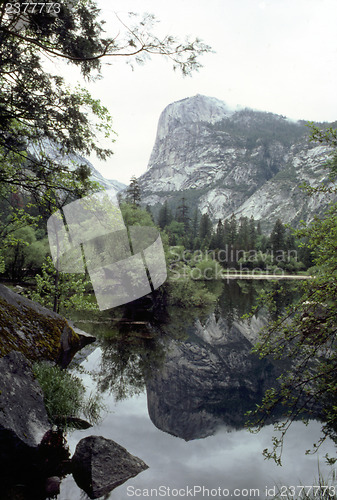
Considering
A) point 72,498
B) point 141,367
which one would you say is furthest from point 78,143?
point 141,367

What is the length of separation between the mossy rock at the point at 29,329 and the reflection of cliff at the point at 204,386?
3.55 m

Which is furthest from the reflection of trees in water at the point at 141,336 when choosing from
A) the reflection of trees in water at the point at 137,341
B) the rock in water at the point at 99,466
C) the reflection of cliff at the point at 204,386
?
the rock in water at the point at 99,466

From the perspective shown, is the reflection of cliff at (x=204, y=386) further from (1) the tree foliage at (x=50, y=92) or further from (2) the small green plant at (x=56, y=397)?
(1) the tree foliage at (x=50, y=92)

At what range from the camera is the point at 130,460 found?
5285mm

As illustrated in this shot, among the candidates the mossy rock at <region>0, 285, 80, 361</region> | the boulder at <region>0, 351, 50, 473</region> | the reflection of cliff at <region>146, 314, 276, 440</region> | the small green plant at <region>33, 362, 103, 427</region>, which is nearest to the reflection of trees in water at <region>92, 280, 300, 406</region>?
the reflection of cliff at <region>146, 314, 276, 440</region>

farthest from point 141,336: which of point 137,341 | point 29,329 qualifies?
point 29,329

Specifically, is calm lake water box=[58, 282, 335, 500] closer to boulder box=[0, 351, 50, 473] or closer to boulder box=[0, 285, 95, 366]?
boulder box=[0, 351, 50, 473]

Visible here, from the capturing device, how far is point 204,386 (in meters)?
10.6

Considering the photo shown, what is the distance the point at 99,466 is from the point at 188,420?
13.1ft

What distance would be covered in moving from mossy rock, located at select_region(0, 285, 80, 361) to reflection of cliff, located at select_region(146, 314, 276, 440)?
3.55 metres

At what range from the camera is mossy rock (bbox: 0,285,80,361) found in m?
5.52

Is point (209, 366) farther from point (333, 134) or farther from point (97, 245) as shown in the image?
point (97, 245)

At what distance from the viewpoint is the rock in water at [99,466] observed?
4430 mm

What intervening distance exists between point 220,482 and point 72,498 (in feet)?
9.07
